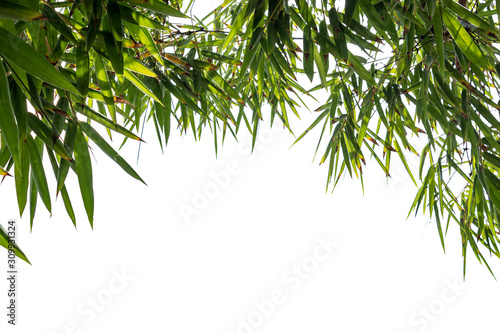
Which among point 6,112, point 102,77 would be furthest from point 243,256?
point 6,112

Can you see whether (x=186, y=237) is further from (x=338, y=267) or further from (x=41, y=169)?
(x=41, y=169)

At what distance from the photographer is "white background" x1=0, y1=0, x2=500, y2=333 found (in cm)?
282

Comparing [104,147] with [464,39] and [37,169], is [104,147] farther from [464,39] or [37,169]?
[464,39]

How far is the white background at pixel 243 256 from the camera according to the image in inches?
111

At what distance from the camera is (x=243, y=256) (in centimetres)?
309

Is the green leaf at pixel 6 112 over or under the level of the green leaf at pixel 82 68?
under

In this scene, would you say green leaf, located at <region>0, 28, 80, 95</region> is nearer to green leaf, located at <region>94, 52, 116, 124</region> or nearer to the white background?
green leaf, located at <region>94, 52, 116, 124</region>

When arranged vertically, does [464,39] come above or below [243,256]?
below

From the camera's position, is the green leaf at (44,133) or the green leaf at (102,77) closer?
the green leaf at (44,133)

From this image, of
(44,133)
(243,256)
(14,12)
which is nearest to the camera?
(14,12)

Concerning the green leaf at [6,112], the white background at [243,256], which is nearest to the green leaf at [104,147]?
the green leaf at [6,112]

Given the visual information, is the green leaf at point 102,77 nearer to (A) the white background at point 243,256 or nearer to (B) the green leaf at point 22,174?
(B) the green leaf at point 22,174

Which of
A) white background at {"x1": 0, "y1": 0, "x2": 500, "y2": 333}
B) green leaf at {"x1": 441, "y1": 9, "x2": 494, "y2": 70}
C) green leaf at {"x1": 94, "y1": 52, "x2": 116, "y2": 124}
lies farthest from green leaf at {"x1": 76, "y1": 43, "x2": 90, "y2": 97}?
white background at {"x1": 0, "y1": 0, "x2": 500, "y2": 333}

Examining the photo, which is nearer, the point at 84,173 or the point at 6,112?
the point at 6,112
